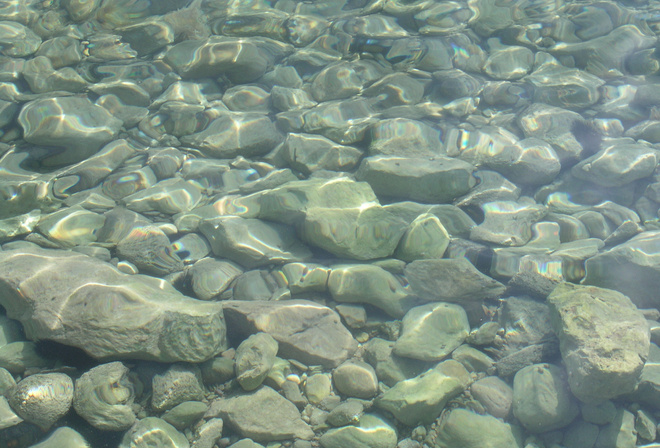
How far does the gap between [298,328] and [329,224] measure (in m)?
0.81

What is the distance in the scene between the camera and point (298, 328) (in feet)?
9.48

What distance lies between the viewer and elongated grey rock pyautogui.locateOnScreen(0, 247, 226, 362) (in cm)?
260

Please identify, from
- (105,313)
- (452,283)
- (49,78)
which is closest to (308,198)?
(452,283)

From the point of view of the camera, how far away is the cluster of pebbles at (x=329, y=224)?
2445mm

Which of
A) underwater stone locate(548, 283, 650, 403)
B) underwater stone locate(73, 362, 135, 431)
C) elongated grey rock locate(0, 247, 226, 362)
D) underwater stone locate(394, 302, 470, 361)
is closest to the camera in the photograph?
underwater stone locate(548, 283, 650, 403)

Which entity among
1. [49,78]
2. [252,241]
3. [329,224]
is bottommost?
[252,241]

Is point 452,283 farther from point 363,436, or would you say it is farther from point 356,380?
point 363,436

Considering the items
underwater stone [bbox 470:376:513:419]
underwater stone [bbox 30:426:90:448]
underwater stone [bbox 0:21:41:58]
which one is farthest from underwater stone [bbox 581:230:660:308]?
underwater stone [bbox 0:21:41:58]

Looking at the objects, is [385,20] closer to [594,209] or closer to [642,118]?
[642,118]

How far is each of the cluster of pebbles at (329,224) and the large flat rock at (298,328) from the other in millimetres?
14

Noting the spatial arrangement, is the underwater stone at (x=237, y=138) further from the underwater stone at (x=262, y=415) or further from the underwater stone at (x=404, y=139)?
the underwater stone at (x=262, y=415)

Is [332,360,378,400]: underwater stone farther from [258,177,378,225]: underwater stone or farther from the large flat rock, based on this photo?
[258,177,378,225]: underwater stone

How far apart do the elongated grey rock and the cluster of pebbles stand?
0.01 m

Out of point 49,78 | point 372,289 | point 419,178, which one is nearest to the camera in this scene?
point 372,289
